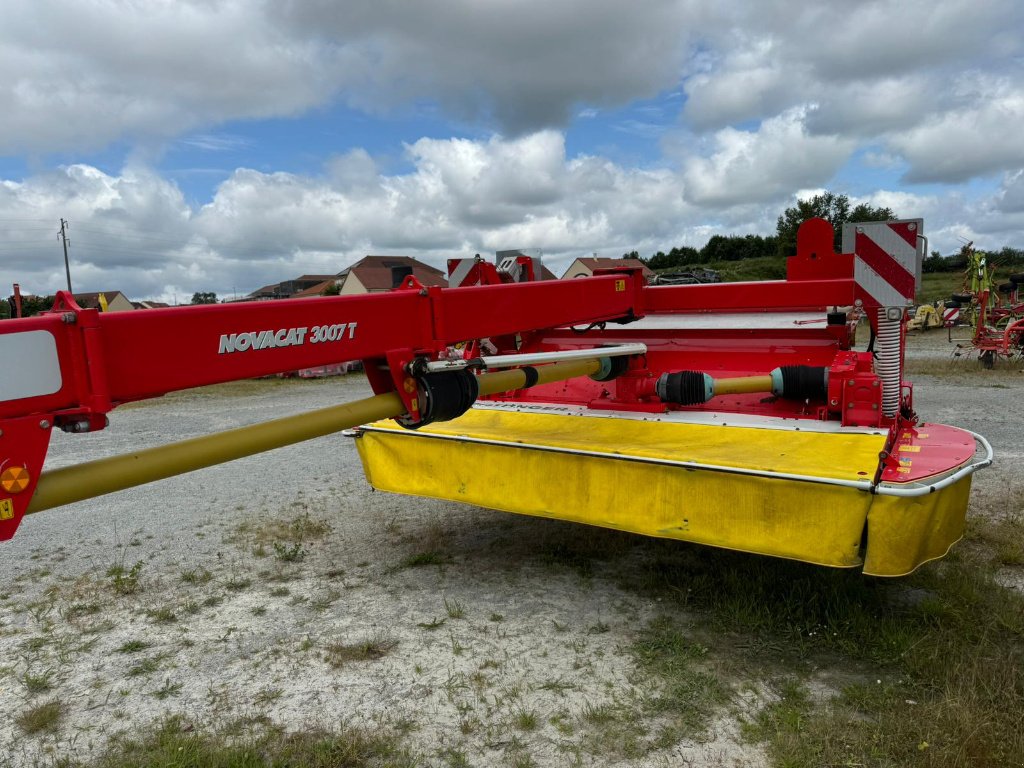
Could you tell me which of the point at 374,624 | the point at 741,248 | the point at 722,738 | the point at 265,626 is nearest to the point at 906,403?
the point at 722,738

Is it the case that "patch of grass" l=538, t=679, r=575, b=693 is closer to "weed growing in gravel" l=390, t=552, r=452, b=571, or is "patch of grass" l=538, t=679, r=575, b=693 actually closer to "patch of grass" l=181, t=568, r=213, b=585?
"weed growing in gravel" l=390, t=552, r=452, b=571

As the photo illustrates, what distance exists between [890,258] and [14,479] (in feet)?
12.6

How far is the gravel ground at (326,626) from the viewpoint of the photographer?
2.78 m

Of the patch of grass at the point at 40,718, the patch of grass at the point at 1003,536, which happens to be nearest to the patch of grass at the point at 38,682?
the patch of grass at the point at 40,718

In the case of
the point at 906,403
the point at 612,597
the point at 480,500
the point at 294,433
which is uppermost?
the point at 294,433

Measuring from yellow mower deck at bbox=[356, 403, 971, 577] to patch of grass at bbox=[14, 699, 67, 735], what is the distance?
1.99 meters

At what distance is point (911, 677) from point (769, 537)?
75 cm

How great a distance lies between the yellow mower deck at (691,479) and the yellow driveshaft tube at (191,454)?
3.77 ft

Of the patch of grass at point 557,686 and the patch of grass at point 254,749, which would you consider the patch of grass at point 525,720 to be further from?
the patch of grass at point 254,749

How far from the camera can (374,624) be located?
3598 millimetres

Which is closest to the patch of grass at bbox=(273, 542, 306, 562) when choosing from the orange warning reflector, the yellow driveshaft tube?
the yellow driveshaft tube

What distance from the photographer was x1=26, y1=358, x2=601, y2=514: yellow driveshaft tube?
203 centimetres

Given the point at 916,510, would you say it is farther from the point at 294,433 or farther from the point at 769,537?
the point at 294,433

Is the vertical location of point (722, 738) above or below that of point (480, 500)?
below
